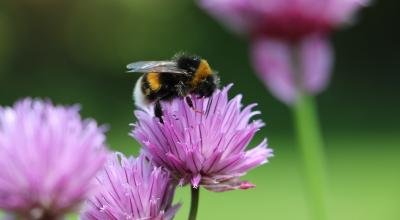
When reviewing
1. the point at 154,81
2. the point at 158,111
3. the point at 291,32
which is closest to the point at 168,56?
the point at 291,32

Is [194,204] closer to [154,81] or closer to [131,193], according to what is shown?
[131,193]

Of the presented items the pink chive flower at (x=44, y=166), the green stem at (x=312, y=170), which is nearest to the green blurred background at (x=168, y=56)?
the green stem at (x=312, y=170)

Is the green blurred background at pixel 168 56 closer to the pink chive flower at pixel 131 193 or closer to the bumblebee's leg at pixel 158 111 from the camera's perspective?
the bumblebee's leg at pixel 158 111

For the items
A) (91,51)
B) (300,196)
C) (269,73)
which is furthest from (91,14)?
(269,73)

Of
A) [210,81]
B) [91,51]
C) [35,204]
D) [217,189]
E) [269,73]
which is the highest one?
[91,51]

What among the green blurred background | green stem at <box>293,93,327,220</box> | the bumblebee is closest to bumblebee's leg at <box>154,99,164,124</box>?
the bumblebee

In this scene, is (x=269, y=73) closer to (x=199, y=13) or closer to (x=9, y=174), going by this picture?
(x=9, y=174)
